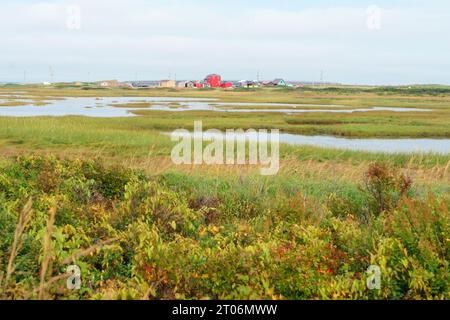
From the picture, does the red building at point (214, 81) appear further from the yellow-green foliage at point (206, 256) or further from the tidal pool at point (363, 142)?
the yellow-green foliage at point (206, 256)

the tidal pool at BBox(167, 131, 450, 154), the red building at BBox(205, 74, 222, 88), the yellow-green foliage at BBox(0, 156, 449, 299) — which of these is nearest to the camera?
the yellow-green foliage at BBox(0, 156, 449, 299)

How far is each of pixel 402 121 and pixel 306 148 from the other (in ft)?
71.8

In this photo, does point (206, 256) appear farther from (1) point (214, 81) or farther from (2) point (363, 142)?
A: (1) point (214, 81)

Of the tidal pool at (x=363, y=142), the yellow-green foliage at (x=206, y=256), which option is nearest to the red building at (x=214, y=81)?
the tidal pool at (x=363, y=142)

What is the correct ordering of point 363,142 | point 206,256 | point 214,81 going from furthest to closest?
point 214,81 < point 363,142 < point 206,256

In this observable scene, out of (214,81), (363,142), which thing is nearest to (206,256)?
(363,142)

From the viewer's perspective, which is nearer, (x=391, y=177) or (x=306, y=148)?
(x=391, y=177)

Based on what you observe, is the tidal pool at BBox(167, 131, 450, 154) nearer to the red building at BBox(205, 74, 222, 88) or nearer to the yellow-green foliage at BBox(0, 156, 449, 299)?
the yellow-green foliage at BBox(0, 156, 449, 299)

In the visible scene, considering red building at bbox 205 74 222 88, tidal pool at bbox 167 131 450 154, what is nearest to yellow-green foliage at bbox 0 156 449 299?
tidal pool at bbox 167 131 450 154

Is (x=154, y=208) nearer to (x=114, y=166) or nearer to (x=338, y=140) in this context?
(x=114, y=166)

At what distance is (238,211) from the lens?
8750 mm

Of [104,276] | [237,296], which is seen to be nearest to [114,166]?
[104,276]

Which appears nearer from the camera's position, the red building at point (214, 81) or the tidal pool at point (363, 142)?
the tidal pool at point (363, 142)

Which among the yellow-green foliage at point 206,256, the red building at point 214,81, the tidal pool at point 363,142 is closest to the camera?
the yellow-green foliage at point 206,256
